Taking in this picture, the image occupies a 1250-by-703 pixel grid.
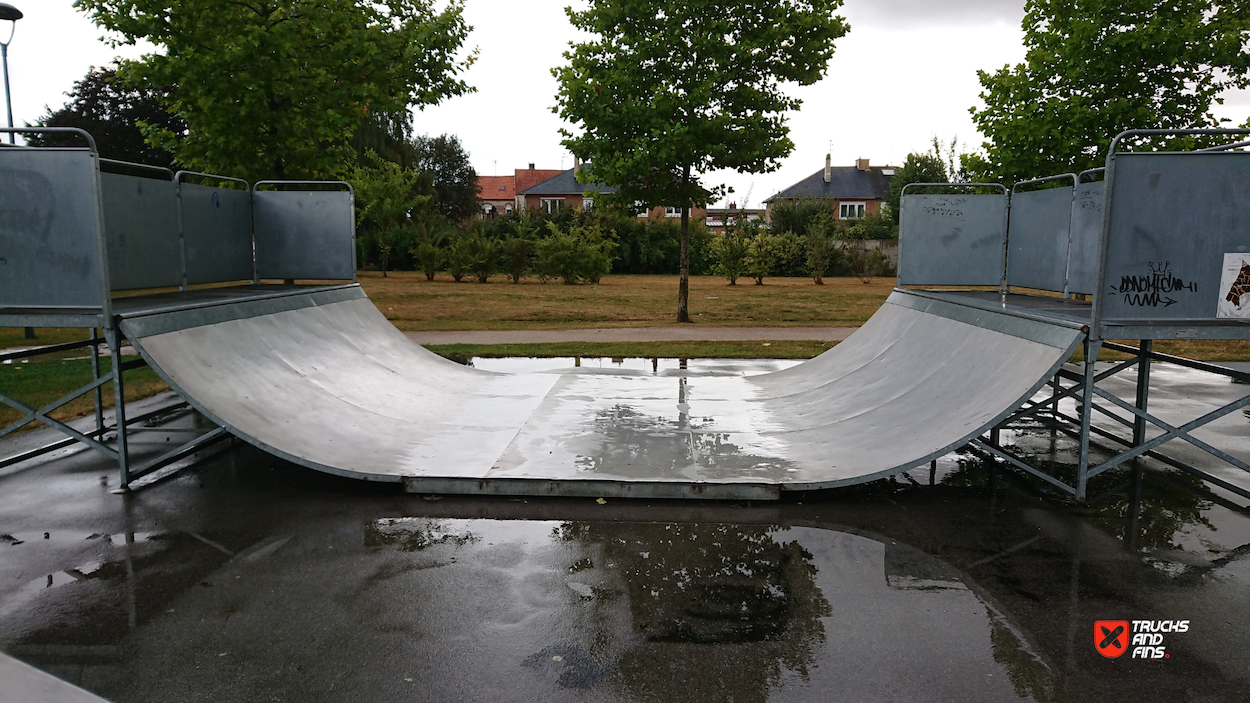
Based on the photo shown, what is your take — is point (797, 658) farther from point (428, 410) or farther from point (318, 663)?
point (428, 410)

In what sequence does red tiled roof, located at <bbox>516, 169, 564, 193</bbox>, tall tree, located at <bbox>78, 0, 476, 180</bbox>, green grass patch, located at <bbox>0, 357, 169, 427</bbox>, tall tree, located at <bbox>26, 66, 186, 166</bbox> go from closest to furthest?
green grass patch, located at <bbox>0, 357, 169, 427</bbox> → tall tree, located at <bbox>78, 0, 476, 180</bbox> → tall tree, located at <bbox>26, 66, 186, 166</bbox> → red tiled roof, located at <bbox>516, 169, 564, 193</bbox>

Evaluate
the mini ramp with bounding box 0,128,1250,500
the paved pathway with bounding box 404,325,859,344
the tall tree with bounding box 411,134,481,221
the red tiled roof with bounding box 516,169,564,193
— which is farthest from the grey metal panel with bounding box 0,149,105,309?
the red tiled roof with bounding box 516,169,564,193

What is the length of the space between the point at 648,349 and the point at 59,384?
9.02m

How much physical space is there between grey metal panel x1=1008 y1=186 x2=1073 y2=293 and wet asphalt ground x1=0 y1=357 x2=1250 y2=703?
3315mm

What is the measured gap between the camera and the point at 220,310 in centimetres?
702

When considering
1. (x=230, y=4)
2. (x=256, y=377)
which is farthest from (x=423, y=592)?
(x=230, y=4)

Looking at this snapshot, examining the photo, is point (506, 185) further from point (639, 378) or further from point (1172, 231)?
point (1172, 231)

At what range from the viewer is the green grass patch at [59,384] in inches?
354

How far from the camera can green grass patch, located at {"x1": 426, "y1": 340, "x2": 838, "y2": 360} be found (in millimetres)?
13594

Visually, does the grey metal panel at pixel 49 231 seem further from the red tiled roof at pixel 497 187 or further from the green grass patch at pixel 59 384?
the red tiled roof at pixel 497 187

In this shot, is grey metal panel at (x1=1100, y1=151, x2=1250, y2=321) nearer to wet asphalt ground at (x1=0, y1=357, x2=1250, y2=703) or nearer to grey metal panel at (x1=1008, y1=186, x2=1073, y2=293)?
wet asphalt ground at (x1=0, y1=357, x2=1250, y2=703)

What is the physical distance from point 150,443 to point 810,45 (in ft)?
50.9

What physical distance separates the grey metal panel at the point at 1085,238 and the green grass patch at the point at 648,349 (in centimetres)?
526

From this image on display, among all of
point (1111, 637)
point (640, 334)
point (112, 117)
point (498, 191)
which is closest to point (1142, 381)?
point (1111, 637)
